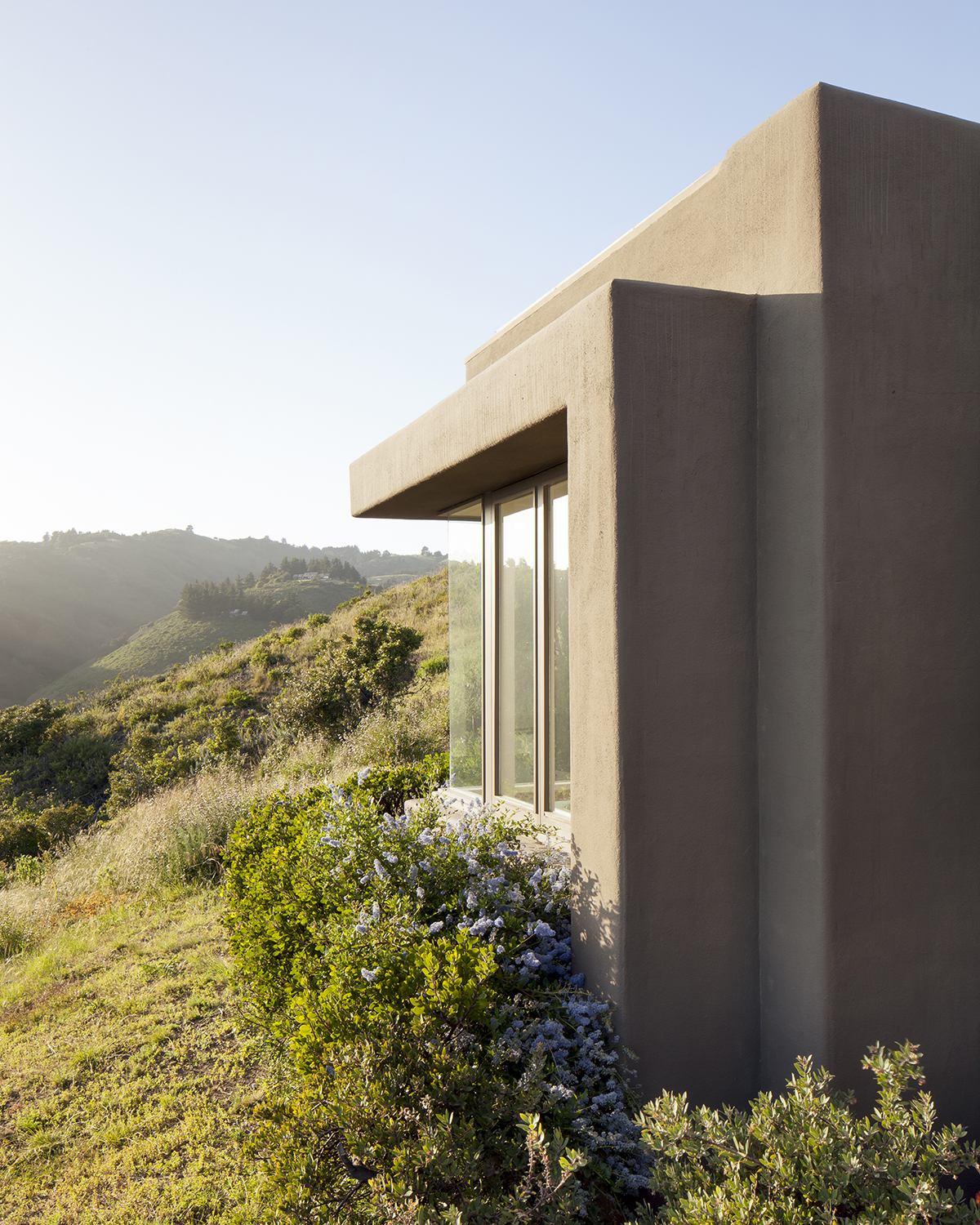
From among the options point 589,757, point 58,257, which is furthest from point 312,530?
point 589,757

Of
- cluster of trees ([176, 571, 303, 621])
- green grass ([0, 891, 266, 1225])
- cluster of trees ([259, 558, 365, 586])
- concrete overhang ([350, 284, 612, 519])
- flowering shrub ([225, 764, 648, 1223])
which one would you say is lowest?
green grass ([0, 891, 266, 1225])

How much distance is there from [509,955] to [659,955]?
2.08 ft

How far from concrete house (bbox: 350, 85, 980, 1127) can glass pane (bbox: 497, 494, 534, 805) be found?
5.50ft

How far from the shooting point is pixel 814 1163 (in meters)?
1.86

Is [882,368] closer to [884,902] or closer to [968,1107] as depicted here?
[884,902]

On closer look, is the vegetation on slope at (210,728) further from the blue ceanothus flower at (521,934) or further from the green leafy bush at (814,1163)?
the green leafy bush at (814,1163)

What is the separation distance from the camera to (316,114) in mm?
7371

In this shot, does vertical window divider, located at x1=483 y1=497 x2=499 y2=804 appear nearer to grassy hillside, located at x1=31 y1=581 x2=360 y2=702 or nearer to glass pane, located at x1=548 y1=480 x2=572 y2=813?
glass pane, located at x1=548 y1=480 x2=572 y2=813

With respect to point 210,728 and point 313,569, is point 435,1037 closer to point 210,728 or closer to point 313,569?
point 210,728

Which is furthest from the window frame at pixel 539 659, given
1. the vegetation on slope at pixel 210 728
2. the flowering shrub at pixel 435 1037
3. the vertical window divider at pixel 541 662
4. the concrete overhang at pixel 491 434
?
the vegetation on slope at pixel 210 728

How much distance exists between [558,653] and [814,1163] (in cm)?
301

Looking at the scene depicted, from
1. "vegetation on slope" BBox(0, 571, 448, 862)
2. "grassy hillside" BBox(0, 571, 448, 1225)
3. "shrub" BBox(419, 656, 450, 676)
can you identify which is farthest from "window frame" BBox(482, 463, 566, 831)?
"shrub" BBox(419, 656, 450, 676)

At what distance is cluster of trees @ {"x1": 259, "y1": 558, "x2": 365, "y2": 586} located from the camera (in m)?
64.2

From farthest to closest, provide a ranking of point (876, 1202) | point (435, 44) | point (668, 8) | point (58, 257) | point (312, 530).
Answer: point (312, 530)
point (58, 257)
point (435, 44)
point (668, 8)
point (876, 1202)
